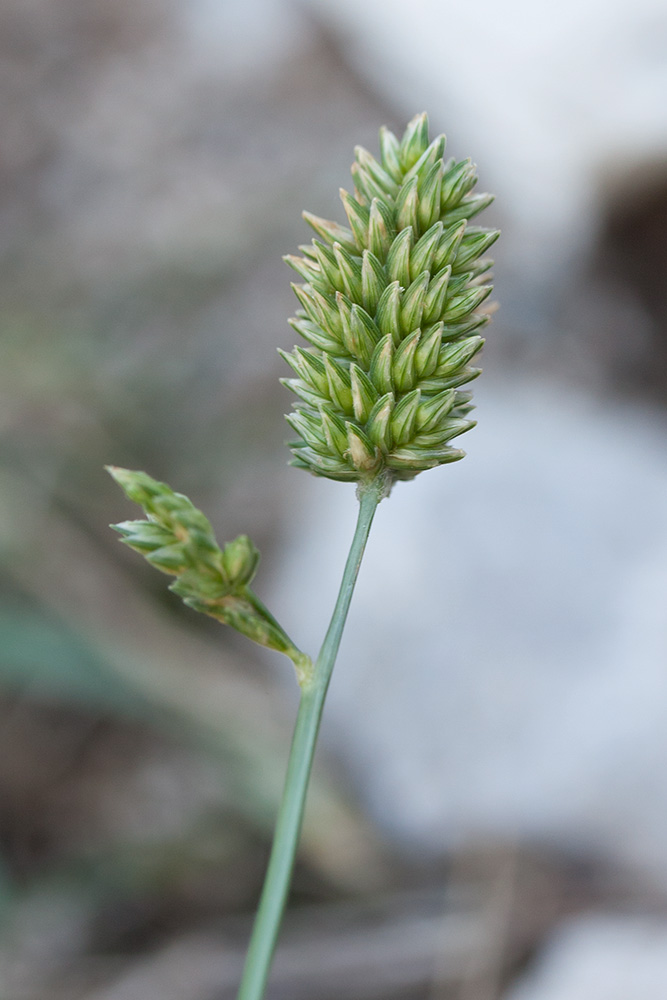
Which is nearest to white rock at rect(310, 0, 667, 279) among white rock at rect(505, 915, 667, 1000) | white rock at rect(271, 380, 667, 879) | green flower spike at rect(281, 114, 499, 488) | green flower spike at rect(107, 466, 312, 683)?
white rock at rect(271, 380, 667, 879)

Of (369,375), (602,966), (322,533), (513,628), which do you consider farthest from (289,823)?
(322,533)

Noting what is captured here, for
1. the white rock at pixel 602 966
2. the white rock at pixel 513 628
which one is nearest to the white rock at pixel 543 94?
the white rock at pixel 513 628

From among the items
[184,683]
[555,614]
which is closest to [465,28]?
[555,614]

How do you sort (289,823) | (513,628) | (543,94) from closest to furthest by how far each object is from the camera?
(289,823) → (513,628) → (543,94)

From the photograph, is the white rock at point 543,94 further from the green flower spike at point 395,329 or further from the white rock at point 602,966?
the green flower spike at point 395,329

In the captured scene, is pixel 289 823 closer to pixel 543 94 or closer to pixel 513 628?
pixel 513 628
